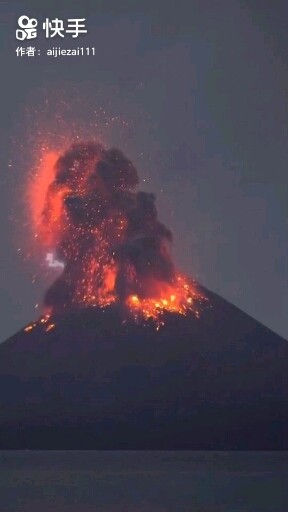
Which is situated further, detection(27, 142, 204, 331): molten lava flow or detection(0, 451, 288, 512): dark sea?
detection(27, 142, 204, 331): molten lava flow

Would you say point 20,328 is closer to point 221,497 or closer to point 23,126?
point 23,126

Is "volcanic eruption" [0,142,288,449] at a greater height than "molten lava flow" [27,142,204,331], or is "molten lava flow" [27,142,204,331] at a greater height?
"molten lava flow" [27,142,204,331]

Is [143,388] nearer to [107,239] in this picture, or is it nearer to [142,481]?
[107,239]

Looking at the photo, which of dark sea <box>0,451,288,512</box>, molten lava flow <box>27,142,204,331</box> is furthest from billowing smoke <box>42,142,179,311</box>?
dark sea <box>0,451,288,512</box>

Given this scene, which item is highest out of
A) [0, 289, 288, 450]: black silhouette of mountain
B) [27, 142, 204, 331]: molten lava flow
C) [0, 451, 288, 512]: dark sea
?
[27, 142, 204, 331]: molten lava flow

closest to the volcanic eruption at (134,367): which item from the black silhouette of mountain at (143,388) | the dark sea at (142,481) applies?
the black silhouette of mountain at (143,388)

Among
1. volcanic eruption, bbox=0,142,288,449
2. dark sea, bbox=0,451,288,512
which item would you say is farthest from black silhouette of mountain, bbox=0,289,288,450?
dark sea, bbox=0,451,288,512

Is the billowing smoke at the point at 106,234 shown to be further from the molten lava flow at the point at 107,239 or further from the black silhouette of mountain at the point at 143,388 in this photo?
the black silhouette of mountain at the point at 143,388

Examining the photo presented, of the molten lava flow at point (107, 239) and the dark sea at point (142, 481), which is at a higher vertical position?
the molten lava flow at point (107, 239)

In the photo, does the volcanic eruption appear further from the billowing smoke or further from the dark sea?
the dark sea
